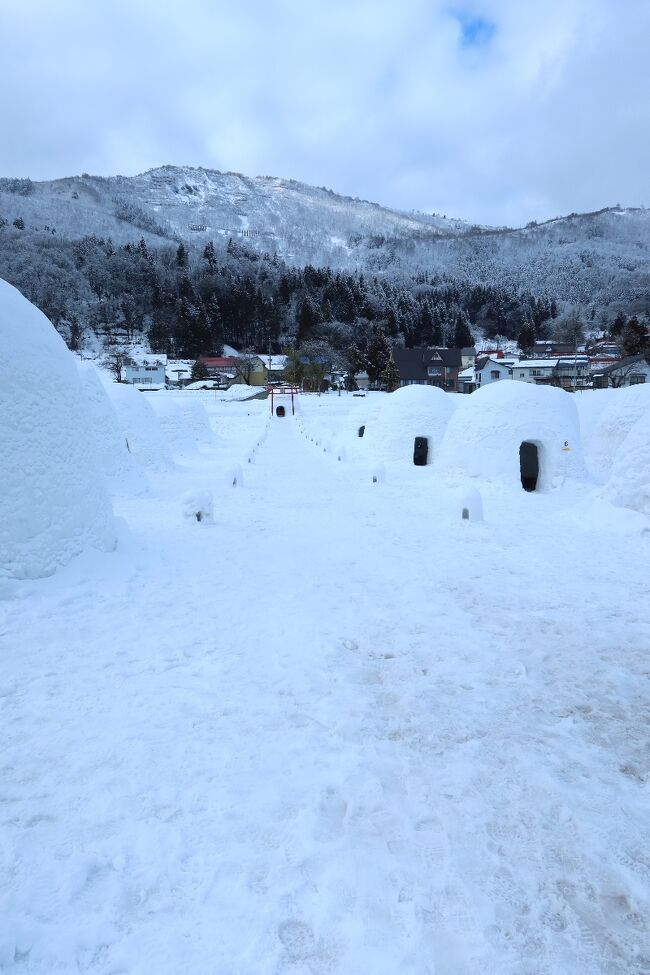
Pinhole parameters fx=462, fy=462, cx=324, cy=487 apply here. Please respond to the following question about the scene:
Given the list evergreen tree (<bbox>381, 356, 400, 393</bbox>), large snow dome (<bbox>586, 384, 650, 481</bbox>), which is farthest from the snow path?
evergreen tree (<bbox>381, 356, 400, 393</bbox>)

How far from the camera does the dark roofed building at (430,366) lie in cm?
6519

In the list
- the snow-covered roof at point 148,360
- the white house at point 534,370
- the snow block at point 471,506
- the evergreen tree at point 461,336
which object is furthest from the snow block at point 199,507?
the evergreen tree at point 461,336

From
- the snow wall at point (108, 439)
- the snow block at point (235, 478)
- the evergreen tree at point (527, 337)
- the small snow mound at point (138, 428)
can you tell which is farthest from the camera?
the evergreen tree at point (527, 337)

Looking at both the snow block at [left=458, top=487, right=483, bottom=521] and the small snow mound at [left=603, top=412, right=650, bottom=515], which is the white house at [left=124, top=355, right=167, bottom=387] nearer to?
the snow block at [left=458, top=487, right=483, bottom=521]

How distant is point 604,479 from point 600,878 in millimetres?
14244

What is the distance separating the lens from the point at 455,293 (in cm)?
12306

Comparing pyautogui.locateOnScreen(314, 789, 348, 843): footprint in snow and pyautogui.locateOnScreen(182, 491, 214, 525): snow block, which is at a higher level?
pyautogui.locateOnScreen(182, 491, 214, 525): snow block

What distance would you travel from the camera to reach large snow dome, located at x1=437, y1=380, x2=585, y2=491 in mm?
13430

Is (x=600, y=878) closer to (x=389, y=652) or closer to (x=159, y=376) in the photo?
(x=389, y=652)

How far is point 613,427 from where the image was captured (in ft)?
55.8

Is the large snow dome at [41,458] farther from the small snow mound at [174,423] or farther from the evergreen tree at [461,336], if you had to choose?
the evergreen tree at [461,336]

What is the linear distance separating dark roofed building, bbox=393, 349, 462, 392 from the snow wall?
5468 centimetres

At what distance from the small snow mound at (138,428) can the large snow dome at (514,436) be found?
10.1 meters

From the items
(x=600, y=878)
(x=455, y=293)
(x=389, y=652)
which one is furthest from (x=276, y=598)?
(x=455, y=293)
